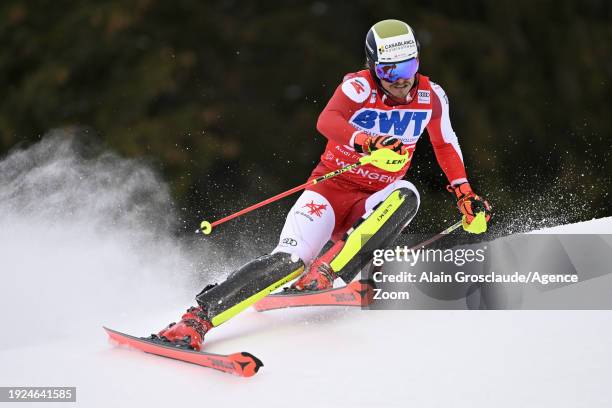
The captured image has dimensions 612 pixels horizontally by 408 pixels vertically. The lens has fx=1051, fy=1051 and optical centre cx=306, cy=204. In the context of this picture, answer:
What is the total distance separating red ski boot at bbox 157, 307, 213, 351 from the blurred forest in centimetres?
653

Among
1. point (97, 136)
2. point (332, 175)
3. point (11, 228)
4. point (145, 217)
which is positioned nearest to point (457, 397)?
point (332, 175)

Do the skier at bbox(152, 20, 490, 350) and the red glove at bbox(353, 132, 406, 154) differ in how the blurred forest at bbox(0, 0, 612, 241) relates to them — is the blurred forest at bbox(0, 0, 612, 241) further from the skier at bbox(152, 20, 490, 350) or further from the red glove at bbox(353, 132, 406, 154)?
the red glove at bbox(353, 132, 406, 154)

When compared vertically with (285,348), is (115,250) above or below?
above

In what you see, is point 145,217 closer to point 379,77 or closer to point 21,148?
point 21,148

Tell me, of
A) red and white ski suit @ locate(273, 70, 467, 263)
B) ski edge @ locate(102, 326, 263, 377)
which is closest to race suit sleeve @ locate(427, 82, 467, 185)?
red and white ski suit @ locate(273, 70, 467, 263)

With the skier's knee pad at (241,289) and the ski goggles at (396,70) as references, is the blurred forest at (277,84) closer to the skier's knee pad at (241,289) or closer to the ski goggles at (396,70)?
the ski goggles at (396,70)

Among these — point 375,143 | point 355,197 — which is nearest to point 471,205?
point 355,197

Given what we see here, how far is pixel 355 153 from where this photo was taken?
17.5ft

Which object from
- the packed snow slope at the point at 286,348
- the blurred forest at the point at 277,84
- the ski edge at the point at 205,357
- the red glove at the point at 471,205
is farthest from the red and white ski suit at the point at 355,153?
the blurred forest at the point at 277,84

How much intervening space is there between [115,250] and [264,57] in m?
6.71

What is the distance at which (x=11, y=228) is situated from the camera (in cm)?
723

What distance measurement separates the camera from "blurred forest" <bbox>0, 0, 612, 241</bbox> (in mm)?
12023

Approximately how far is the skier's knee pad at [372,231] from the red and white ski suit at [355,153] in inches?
3.5

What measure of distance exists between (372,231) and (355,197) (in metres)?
0.40
